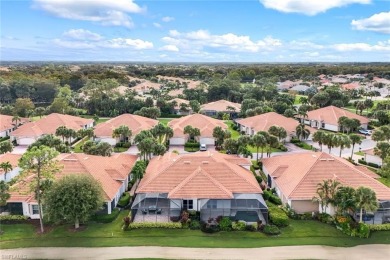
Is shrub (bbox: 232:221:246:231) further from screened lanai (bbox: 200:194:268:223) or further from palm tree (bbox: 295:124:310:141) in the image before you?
palm tree (bbox: 295:124:310:141)

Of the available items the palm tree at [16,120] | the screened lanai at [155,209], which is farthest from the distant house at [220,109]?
the screened lanai at [155,209]

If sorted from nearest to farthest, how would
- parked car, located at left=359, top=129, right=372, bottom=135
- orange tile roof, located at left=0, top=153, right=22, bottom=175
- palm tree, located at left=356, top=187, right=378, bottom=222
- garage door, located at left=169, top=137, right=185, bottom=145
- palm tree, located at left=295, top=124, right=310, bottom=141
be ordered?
palm tree, located at left=356, top=187, right=378, bottom=222 → orange tile roof, located at left=0, top=153, right=22, bottom=175 → palm tree, located at left=295, top=124, right=310, bottom=141 → garage door, located at left=169, top=137, right=185, bottom=145 → parked car, located at left=359, top=129, right=372, bottom=135

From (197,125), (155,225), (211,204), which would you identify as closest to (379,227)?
(211,204)

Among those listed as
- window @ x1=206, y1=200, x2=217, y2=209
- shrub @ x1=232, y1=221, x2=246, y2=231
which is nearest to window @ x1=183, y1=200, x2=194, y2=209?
window @ x1=206, y1=200, x2=217, y2=209

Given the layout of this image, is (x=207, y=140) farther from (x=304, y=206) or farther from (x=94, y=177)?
(x=304, y=206)

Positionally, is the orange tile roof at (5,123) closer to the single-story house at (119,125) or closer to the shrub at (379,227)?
the single-story house at (119,125)

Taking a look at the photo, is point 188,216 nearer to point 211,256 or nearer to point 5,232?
point 211,256
